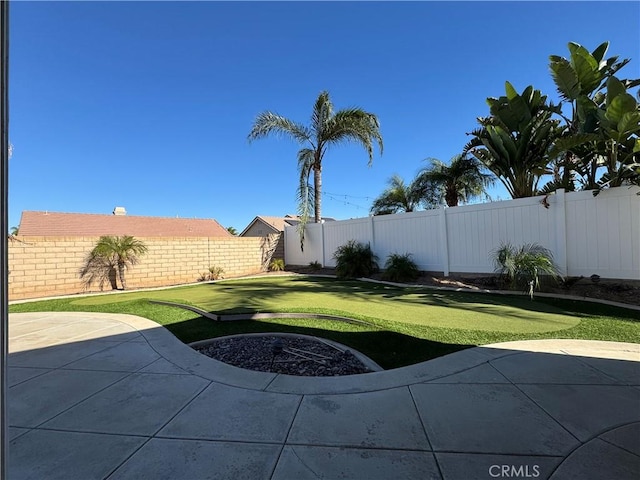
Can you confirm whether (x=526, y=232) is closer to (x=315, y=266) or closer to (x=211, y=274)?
(x=315, y=266)

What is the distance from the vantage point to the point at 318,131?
13828 mm

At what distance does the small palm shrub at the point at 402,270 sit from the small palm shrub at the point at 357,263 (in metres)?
1.20

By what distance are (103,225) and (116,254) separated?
47.3ft

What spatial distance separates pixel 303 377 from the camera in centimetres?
326

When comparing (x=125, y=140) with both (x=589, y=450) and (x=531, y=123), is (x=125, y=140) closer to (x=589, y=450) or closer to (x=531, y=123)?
(x=531, y=123)

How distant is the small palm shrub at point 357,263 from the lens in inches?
474

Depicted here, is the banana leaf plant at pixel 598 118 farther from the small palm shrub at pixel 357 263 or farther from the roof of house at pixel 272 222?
the roof of house at pixel 272 222

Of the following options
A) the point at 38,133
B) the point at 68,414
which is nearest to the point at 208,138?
the point at 38,133

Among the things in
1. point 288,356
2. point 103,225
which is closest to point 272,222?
point 103,225

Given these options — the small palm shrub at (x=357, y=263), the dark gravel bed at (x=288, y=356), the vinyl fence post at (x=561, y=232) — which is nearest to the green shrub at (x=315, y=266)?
the small palm shrub at (x=357, y=263)

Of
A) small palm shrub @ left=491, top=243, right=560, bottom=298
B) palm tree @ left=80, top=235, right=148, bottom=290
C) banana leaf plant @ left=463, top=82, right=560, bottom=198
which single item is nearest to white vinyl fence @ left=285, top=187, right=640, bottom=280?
small palm shrub @ left=491, top=243, right=560, bottom=298

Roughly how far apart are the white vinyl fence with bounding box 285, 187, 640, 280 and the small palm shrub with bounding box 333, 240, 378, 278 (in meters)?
0.33

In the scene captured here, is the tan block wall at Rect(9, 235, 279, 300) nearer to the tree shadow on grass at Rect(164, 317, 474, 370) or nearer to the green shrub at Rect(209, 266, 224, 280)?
the green shrub at Rect(209, 266, 224, 280)

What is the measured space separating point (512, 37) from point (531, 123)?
7.82 feet
